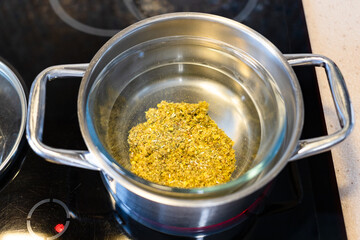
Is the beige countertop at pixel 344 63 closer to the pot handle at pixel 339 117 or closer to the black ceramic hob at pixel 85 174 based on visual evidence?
the black ceramic hob at pixel 85 174

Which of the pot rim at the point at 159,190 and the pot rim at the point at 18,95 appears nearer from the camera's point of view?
the pot rim at the point at 159,190

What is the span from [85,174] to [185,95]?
0.89 feet

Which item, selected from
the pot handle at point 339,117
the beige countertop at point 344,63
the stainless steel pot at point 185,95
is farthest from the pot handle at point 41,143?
the beige countertop at point 344,63

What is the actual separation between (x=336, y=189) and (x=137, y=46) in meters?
0.49

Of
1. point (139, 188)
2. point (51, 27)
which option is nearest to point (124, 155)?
point (139, 188)

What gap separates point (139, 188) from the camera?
0.57m

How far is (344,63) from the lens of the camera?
0.94 metres

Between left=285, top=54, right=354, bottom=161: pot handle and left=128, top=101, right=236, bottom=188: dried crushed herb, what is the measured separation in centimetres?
16

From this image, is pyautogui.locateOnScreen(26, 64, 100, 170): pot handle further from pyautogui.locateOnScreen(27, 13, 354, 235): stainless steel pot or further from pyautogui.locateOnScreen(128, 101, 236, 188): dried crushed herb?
pyautogui.locateOnScreen(128, 101, 236, 188): dried crushed herb

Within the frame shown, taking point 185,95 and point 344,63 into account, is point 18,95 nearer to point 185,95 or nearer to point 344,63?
point 185,95

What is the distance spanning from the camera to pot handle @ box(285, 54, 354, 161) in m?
0.61

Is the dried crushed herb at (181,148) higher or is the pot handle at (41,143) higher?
the pot handle at (41,143)

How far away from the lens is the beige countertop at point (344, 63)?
777mm

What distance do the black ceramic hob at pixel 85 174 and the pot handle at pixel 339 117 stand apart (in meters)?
0.16
